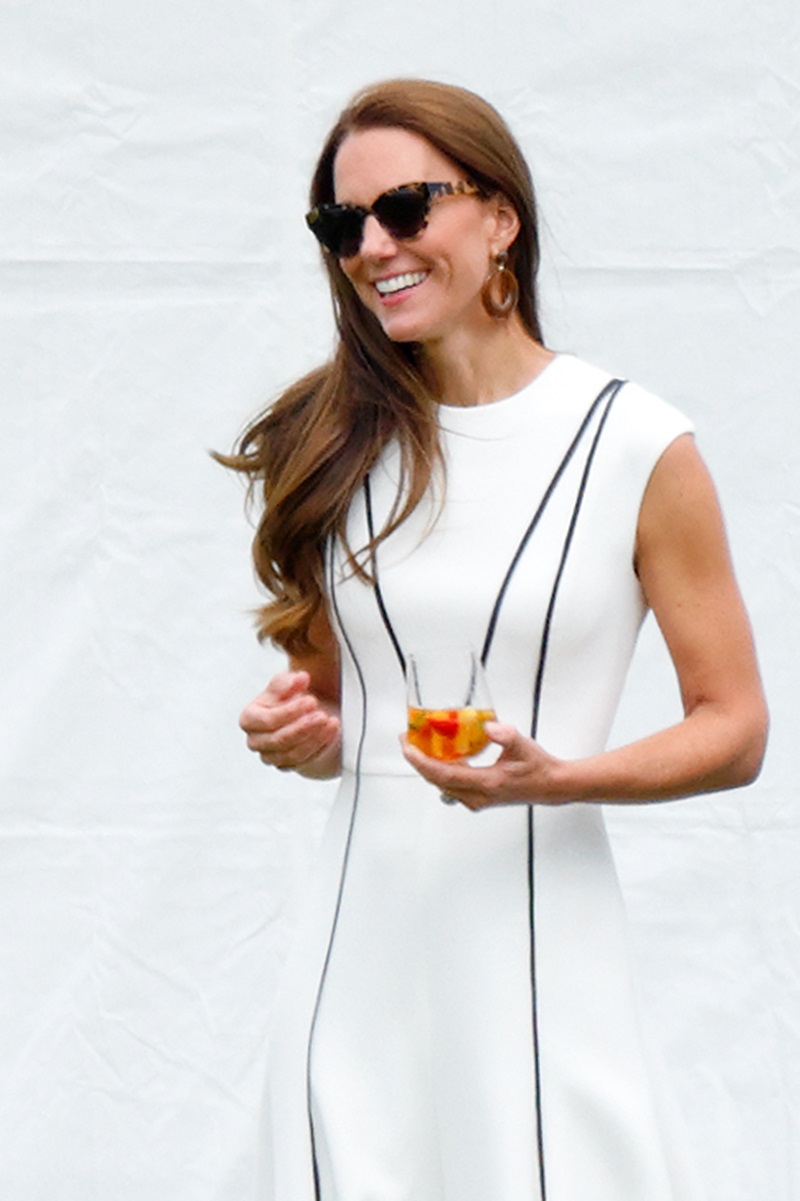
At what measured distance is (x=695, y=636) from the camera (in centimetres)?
192

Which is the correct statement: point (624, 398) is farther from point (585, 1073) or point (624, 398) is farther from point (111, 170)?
point (111, 170)

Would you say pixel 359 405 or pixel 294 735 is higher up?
pixel 359 405

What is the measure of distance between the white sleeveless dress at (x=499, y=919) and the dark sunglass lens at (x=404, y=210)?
0.20m

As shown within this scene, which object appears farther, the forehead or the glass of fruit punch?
the forehead

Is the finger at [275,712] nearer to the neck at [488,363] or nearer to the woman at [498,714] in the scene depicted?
the woman at [498,714]

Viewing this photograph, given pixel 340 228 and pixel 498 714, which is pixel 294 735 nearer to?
pixel 498 714

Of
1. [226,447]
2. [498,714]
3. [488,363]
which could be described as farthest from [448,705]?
[226,447]

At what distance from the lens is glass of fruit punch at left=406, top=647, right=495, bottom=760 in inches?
69.5

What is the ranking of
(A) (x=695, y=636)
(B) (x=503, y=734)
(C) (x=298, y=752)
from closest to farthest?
1. (B) (x=503, y=734)
2. (A) (x=695, y=636)
3. (C) (x=298, y=752)

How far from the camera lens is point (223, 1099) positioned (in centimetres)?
314

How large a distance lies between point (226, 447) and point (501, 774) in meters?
1.29

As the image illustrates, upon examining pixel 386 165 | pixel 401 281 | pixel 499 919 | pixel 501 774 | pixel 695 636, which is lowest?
pixel 499 919

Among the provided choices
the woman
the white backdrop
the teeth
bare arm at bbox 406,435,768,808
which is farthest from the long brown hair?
the white backdrop

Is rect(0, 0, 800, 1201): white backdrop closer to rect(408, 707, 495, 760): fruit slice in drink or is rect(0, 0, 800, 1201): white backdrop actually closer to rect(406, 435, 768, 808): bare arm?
rect(406, 435, 768, 808): bare arm
